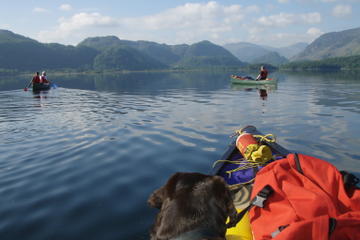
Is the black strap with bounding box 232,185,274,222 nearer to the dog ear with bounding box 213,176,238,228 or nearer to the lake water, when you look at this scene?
the dog ear with bounding box 213,176,238,228

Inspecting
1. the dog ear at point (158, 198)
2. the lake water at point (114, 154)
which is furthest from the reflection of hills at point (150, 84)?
the dog ear at point (158, 198)

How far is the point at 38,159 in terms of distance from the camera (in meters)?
9.12

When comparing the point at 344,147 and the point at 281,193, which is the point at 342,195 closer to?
the point at 281,193

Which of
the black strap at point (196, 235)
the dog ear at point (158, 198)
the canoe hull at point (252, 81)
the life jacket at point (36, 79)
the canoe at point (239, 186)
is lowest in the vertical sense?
the canoe at point (239, 186)

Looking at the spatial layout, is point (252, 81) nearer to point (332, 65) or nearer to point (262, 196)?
point (262, 196)

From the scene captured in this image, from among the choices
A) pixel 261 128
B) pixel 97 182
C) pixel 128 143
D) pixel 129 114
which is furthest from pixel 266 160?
pixel 129 114

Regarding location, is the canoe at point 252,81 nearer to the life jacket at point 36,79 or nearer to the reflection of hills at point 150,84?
the reflection of hills at point 150,84

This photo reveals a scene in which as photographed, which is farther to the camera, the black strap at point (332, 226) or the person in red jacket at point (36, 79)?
the person in red jacket at point (36, 79)

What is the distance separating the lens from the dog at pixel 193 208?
2.35m

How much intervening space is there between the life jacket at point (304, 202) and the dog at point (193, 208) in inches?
26.6

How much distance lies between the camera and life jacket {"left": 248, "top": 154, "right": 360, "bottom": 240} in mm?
2590

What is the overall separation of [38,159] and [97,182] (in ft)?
10.2

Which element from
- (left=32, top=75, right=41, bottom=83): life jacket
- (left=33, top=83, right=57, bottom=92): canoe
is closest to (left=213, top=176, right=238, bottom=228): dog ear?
(left=33, top=83, right=57, bottom=92): canoe

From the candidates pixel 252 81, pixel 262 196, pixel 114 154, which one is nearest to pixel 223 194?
pixel 262 196
